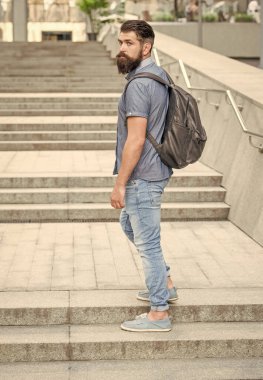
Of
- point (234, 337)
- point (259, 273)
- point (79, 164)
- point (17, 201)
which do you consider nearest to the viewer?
point (234, 337)

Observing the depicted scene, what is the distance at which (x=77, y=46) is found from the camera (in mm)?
26109

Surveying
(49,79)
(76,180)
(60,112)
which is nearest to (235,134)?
(76,180)

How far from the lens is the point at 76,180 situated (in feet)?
35.7

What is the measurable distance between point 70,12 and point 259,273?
34.1 metres

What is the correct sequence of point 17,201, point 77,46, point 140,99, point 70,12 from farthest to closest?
point 70,12
point 77,46
point 17,201
point 140,99

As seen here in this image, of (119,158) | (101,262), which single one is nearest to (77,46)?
(101,262)

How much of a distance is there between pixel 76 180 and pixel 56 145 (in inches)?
117

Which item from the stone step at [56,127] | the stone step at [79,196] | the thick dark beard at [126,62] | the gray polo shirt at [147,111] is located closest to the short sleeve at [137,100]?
the gray polo shirt at [147,111]

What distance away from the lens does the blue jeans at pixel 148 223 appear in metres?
6.25

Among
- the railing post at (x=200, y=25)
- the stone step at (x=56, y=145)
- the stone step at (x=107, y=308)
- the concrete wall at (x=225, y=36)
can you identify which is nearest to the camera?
the stone step at (x=107, y=308)

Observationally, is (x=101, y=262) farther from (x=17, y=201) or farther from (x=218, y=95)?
(x=218, y=95)

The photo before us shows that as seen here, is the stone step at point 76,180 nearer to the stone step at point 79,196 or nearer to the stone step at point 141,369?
the stone step at point 79,196

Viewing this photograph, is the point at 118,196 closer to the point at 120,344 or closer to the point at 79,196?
the point at 120,344

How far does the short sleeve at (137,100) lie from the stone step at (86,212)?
4.12 meters
